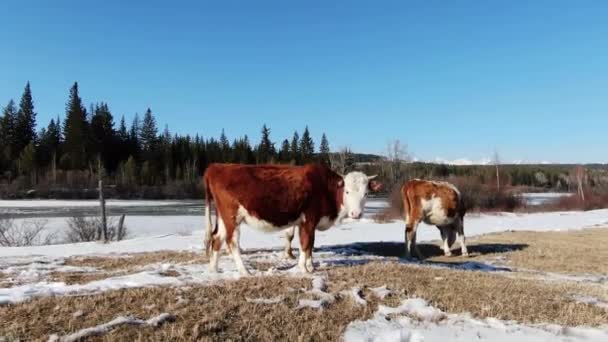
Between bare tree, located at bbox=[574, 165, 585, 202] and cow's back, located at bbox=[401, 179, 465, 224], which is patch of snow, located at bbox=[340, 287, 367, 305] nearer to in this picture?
cow's back, located at bbox=[401, 179, 465, 224]

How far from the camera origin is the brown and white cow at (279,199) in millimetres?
8328

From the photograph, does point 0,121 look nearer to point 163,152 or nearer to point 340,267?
point 163,152

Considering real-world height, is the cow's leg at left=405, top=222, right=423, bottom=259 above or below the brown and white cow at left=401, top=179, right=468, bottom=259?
below

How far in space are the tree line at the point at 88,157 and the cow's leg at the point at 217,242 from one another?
6228 cm

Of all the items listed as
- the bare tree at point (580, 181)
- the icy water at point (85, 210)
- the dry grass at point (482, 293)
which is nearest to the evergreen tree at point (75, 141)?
the icy water at point (85, 210)

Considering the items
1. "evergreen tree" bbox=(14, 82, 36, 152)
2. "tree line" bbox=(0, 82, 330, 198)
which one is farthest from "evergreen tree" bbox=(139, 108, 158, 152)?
"evergreen tree" bbox=(14, 82, 36, 152)

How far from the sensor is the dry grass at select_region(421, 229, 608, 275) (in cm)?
1292

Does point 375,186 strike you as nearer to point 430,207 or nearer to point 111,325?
point 111,325

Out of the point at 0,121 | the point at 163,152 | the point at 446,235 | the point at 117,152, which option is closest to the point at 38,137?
the point at 0,121

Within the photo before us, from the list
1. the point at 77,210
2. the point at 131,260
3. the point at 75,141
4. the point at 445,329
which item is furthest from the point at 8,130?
the point at 445,329

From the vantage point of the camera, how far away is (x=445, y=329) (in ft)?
18.4

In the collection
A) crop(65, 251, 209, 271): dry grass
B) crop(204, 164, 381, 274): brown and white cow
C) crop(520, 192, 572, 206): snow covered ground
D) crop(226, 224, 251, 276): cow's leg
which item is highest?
crop(204, 164, 381, 274): brown and white cow

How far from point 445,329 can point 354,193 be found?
3.65 meters

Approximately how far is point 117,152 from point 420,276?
88.0 metres
